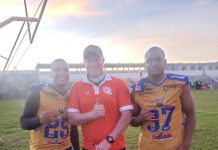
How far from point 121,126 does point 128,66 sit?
67.7 m

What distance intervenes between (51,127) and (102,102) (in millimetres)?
886

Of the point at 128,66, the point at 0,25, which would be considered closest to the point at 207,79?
the point at 128,66

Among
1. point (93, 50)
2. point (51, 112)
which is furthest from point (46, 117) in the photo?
point (93, 50)

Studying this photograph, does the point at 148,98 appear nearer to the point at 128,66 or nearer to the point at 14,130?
the point at 14,130

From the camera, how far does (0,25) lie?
8.77 m

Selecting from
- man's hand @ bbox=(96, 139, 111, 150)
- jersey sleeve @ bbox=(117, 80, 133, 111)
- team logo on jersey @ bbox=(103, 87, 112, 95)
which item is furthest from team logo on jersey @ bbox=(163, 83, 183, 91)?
man's hand @ bbox=(96, 139, 111, 150)

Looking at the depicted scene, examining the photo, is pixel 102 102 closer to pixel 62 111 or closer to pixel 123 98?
pixel 123 98

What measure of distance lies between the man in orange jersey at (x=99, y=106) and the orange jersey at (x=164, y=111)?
0.31 meters

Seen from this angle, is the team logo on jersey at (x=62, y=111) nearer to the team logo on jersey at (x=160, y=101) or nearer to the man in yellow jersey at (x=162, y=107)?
the man in yellow jersey at (x=162, y=107)

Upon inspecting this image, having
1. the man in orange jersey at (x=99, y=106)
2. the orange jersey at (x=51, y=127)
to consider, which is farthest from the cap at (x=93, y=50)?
the orange jersey at (x=51, y=127)

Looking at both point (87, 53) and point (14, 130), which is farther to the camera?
point (14, 130)

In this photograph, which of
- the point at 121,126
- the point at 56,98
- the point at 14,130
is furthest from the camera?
the point at 14,130

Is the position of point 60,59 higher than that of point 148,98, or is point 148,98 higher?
point 60,59

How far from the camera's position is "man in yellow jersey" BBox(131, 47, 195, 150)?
427 cm
